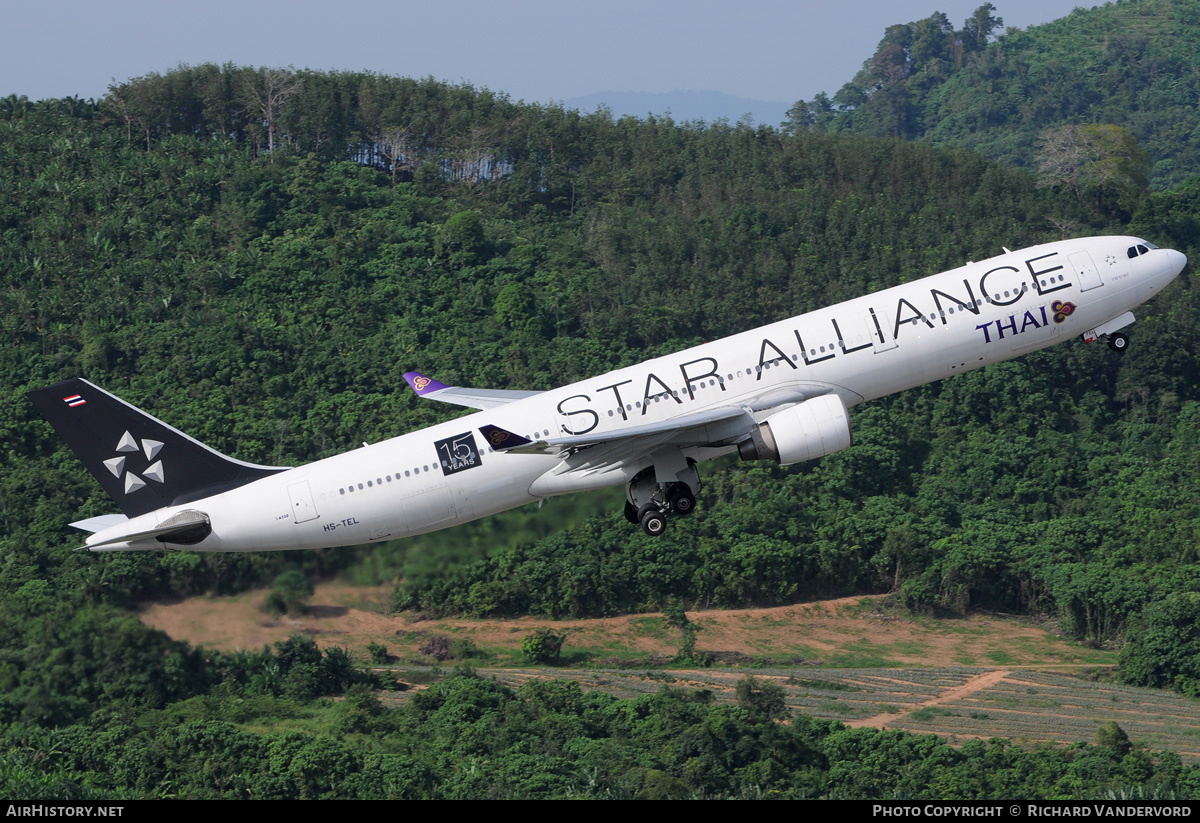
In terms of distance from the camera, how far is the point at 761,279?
93.0 metres

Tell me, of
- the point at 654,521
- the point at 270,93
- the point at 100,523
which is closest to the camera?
the point at 100,523

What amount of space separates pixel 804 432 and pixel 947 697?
29726 mm

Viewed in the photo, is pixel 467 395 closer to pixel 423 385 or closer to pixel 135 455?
pixel 423 385

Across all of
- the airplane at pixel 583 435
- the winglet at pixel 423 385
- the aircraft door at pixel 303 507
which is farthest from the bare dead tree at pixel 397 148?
the aircraft door at pixel 303 507

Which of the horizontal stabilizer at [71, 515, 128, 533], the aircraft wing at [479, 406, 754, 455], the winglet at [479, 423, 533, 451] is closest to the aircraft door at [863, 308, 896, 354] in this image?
the aircraft wing at [479, 406, 754, 455]

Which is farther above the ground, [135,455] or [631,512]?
[135,455]

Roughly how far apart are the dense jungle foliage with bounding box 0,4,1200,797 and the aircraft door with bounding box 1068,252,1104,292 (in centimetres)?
1186

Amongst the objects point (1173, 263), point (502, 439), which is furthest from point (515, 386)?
point (502, 439)

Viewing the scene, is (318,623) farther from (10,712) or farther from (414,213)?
(414,213)

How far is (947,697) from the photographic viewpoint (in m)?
60.2

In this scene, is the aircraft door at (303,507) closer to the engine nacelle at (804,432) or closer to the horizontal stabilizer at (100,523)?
the horizontal stabilizer at (100,523)

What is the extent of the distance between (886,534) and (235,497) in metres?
42.2

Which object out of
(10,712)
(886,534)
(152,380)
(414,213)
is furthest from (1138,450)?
(10,712)

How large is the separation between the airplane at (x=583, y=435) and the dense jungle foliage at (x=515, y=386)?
74.4 inches
